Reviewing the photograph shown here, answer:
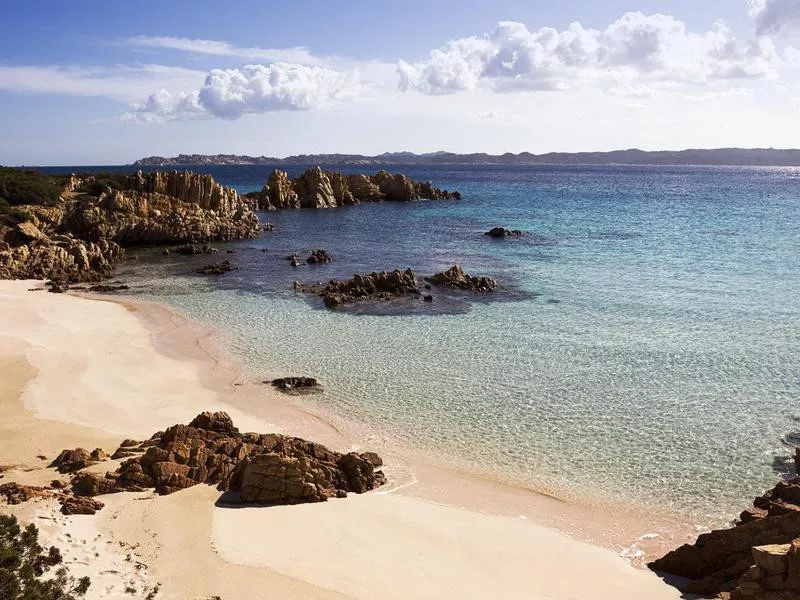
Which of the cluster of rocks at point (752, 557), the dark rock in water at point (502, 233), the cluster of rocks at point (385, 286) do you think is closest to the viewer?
the cluster of rocks at point (752, 557)

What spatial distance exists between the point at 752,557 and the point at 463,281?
28.0m

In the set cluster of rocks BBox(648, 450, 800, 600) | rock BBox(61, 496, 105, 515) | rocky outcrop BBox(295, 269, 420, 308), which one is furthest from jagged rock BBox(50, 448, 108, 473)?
rocky outcrop BBox(295, 269, 420, 308)

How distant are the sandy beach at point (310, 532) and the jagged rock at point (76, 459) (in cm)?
29

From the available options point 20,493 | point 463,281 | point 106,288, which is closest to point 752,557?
point 20,493

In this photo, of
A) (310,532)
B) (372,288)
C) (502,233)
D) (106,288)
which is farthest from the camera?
(502,233)

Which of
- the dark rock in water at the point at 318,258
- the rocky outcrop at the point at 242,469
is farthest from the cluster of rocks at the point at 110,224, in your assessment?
the rocky outcrop at the point at 242,469

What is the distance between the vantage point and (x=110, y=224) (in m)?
56.2

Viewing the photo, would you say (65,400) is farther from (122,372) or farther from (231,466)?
(231,466)

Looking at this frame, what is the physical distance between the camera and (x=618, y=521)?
49.0 ft

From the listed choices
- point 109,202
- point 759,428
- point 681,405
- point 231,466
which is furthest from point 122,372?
point 109,202

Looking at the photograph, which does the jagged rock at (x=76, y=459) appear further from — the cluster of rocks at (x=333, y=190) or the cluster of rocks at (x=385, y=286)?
the cluster of rocks at (x=333, y=190)

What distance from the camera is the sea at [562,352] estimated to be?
17.7 m

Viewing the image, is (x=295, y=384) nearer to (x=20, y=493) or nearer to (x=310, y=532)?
(x=310, y=532)

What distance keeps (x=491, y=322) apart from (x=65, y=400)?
1795cm
